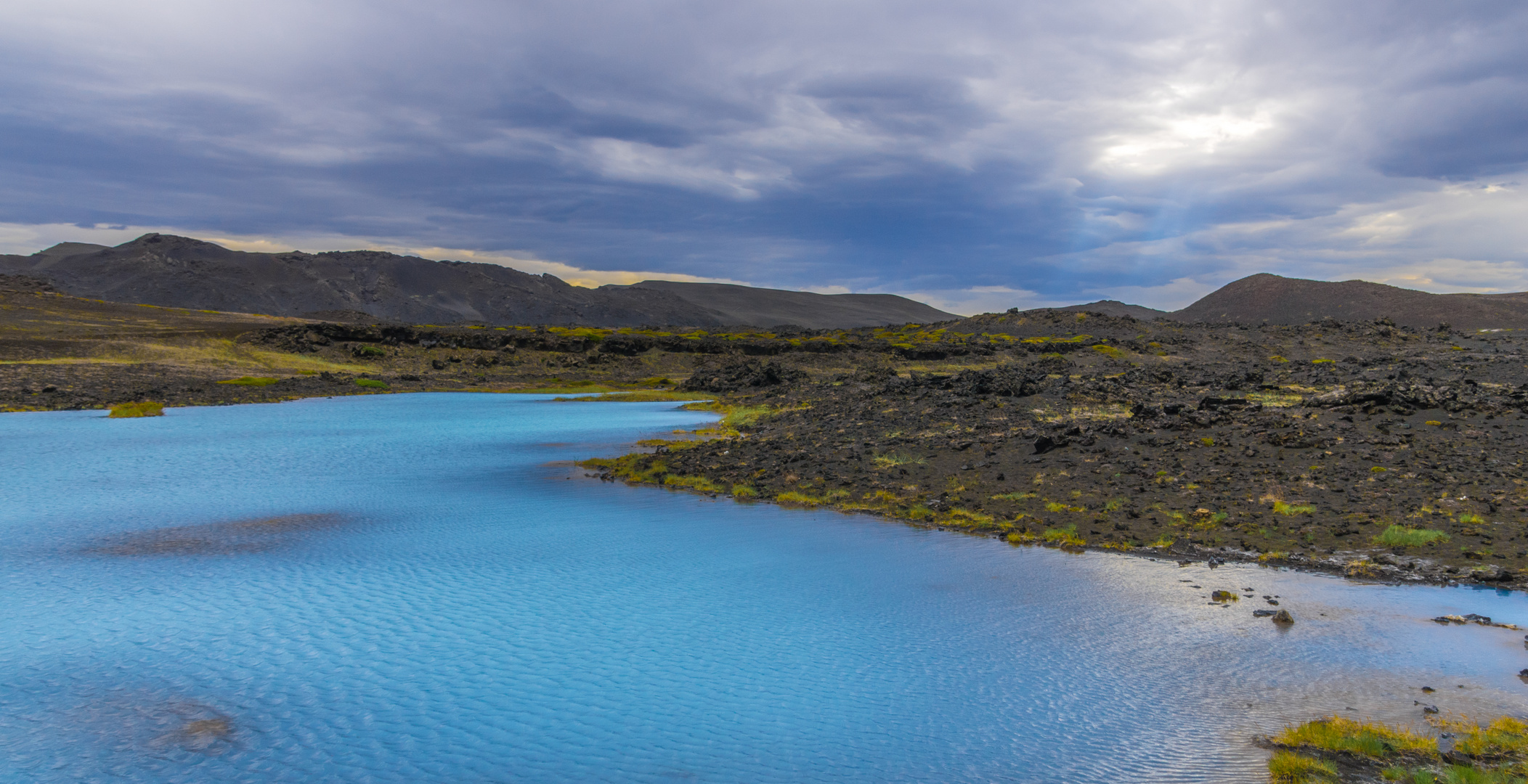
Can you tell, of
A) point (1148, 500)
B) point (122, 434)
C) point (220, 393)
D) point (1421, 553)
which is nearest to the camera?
point (1421, 553)

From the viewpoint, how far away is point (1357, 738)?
8.60m

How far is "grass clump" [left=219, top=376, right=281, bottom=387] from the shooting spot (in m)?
66.1

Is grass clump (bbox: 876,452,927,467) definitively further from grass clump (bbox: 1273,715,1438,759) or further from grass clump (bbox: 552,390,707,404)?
grass clump (bbox: 552,390,707,404)

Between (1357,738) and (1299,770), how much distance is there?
103 centimetres

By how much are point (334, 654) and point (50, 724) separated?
3187 mm

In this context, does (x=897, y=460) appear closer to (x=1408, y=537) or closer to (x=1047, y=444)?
(x=1047, y=444)

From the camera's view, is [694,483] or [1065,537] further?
[694,483]

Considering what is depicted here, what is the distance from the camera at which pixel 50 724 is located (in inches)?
380

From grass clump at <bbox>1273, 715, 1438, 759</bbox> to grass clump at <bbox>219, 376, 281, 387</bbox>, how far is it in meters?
73.2

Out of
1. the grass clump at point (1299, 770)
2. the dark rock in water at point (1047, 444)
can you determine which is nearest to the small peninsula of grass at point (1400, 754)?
the grass clump at point (1299, 770)

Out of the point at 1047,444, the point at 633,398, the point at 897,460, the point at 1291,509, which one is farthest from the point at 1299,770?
the point at 633,398

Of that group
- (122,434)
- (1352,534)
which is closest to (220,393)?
(122,434)

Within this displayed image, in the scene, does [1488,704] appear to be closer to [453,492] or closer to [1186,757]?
[1186,757]

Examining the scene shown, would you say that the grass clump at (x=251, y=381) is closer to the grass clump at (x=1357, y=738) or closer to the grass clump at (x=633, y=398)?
the grass clump at (x=633, y=398)
